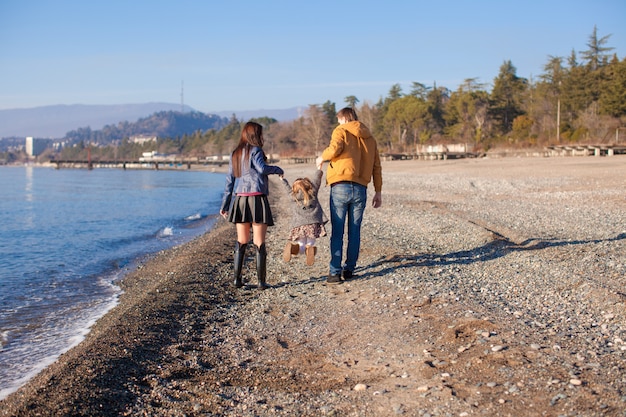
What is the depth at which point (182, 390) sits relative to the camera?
4227mm

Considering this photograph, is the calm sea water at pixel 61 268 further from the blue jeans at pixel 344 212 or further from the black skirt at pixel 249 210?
the blue jeans at pixel 344 212

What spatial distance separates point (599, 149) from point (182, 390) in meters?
43.6

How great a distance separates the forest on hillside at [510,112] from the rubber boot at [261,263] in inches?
2029

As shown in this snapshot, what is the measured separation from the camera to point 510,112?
7762 cm

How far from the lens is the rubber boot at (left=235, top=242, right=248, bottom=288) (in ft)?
24.2

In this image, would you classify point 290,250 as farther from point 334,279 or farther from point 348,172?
point 348,172

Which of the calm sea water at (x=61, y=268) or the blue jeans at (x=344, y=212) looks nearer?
the calm sea water at (x=61, y=268)

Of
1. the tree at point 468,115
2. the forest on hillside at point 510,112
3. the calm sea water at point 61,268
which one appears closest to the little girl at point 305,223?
the calm sea water at point 61,268

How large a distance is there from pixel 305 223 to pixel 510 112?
75.4 meters

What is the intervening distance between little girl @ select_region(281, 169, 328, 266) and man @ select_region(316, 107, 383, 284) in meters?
0.35

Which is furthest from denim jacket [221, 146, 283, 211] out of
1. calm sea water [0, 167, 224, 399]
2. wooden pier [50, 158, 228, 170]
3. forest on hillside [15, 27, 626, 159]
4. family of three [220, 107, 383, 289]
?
wooden pier [50, 158, 228, 170]

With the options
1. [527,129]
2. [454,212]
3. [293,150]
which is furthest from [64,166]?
[454,212]

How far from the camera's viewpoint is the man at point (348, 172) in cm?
689

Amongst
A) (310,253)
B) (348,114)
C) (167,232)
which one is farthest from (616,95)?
(310,253)
